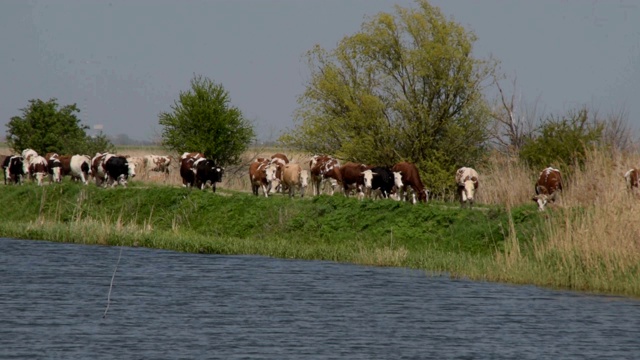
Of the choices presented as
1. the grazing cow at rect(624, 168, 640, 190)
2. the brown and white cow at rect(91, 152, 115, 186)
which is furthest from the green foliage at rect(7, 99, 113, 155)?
the grazing cow at rect(624, 168, 640, 190)

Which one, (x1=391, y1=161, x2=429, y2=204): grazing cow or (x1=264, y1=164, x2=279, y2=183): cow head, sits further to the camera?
(x1=264, y1=164, x2=279, y2=183): cow head

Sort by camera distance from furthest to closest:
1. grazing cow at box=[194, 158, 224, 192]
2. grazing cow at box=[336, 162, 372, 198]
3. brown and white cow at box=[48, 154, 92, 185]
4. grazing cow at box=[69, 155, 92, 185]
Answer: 1. brown and white cow at box=[48, 154, 92, 185]
2. grazing cow at box=[69, 155, 92, 185]
3. grazing cow at box=[194, 158, 224, 192]
4. grazing cow at box=[336, 162, 372, 198]

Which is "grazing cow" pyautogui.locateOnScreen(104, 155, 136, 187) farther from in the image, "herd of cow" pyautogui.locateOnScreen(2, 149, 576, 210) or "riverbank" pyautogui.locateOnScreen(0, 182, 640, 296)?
"riverbank" pyautogui.locateOnScreen(0, 182, 640, 296)

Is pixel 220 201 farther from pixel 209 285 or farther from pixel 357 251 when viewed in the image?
pixel 209 285

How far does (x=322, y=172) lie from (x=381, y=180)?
628 cm

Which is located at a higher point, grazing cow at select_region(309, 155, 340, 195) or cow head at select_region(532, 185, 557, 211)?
grazing cow at select_region(309, 155, 340, 195)

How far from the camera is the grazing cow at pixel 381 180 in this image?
47.2 metres

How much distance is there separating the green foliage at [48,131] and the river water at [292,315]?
139 ft

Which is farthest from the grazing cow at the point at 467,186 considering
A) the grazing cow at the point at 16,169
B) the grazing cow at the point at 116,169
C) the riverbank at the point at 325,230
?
the grazing cow at the point at 16,169

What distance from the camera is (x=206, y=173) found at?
5219 cm

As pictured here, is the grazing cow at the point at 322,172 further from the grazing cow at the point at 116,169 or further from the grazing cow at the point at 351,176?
the grazing cow at the point at 116,169

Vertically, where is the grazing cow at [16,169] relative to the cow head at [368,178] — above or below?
above

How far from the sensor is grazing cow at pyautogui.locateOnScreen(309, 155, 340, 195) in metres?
53.2

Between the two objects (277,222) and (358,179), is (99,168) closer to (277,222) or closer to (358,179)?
(358,179)
